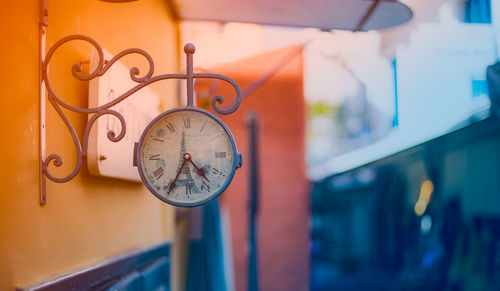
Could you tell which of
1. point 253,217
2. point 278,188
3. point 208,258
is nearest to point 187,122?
point 208,258

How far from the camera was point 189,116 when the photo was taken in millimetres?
1768

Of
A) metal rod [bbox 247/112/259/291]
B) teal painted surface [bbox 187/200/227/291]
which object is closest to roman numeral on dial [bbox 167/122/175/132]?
teal painted surface [bbox 187/200/227/291]

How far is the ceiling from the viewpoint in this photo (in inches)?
119

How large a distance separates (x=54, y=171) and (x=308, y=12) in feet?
6.41

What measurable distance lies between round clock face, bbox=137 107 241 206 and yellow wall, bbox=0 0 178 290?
390 millimetres

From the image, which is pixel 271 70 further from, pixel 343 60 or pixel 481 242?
pixel 481 242

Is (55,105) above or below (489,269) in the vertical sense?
above

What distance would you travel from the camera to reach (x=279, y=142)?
6711 millimetres

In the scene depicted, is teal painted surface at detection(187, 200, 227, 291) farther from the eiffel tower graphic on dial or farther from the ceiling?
the eiffel tower graphic on dial

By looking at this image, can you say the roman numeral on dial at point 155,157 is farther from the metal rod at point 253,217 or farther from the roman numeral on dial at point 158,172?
the metal rod at point 253,217

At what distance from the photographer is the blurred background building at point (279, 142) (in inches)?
72.4

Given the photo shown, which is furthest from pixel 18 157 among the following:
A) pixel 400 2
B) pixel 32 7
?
pixel 400 2

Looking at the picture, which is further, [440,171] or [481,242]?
[440,171]

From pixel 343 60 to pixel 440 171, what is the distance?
2454 millimetres
